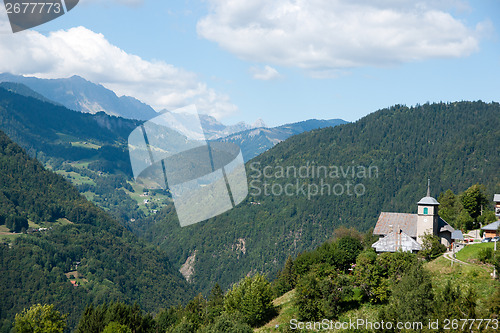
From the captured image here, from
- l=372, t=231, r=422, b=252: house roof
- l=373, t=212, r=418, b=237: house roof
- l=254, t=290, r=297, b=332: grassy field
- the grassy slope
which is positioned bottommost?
l=254, t=290, r=297, b=332: grassy field

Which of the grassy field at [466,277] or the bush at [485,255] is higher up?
the bush at [485,255]

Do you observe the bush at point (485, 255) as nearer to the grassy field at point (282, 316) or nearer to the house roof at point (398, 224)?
the house roof at point (398, 224)

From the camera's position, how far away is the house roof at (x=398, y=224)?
227 feet

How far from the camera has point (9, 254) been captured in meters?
177

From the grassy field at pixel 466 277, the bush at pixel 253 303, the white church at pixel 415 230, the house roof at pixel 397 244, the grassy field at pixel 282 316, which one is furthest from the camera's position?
the white church at pixel 415 230

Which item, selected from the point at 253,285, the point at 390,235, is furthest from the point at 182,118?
the point at 390,235

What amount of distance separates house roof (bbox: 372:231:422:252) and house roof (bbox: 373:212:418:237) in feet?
12.4

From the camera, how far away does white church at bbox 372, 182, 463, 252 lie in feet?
212

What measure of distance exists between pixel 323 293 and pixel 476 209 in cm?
4573

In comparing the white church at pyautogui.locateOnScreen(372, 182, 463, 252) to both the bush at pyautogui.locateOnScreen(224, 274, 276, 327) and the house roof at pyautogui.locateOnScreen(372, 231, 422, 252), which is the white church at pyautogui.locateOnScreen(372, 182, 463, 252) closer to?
the house roof at pyautogui.locateOnScreen(372, 231, 422, 252)

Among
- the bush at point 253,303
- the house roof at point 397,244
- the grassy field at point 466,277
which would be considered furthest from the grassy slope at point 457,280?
the house roof at point 397,244

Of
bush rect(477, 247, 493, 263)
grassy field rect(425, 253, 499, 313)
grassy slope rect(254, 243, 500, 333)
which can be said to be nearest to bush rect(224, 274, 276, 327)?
grassy slope rect(254, 243, 500, 333)

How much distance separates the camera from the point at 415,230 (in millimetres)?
68875

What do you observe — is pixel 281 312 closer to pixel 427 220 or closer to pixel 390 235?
pixel 390 235
